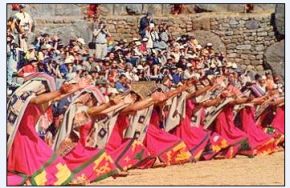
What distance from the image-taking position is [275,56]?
2097 cm

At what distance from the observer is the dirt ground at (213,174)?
9883 mm

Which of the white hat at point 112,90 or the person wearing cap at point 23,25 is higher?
the person wearing cap at point 23,25

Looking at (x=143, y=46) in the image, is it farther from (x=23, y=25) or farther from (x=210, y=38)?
(x=210, y=38)

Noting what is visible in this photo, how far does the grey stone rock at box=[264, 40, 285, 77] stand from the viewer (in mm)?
19859

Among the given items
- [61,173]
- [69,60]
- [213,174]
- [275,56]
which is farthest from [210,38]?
[61,173]

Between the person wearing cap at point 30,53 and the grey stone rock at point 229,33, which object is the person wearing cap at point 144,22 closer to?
the grey stone rock at point 229,33

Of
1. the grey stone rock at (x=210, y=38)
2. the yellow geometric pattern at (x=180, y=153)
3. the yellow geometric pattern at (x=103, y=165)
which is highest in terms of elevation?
the grey stone rock at (x=210, y=38)

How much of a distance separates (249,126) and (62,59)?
324cm

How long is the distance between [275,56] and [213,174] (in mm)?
10714

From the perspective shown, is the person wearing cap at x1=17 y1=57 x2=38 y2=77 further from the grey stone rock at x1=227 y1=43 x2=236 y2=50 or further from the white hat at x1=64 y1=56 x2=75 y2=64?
the grey stone rock at x1=227 y1=43 x2=236 y2=50

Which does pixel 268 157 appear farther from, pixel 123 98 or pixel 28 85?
pixel 28 85

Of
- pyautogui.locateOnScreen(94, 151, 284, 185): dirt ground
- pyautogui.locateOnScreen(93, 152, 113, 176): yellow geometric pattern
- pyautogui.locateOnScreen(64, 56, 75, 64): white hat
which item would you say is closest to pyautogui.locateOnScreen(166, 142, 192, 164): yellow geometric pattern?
pyautogui.locateOnScreen(94, 151, 284, 185): dirt ground

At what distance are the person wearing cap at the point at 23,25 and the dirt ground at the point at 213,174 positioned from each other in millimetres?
3347

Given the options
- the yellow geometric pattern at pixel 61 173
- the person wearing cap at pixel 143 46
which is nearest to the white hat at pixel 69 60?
the yellow geometric pattern at pixel 61 173
